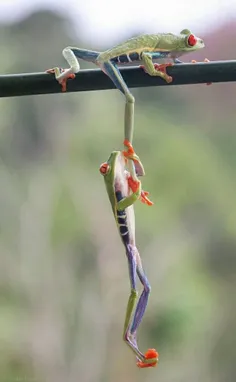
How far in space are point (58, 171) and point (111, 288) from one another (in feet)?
0.95

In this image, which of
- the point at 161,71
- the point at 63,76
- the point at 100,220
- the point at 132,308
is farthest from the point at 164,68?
the point at 100,220

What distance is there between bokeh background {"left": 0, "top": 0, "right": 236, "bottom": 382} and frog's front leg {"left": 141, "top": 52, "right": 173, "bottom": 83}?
58cm

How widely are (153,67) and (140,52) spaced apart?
3 cm

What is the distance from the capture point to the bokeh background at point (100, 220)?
1.25m

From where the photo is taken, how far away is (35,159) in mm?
1323

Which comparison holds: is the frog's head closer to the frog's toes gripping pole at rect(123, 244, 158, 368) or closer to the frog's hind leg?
the frog's hind leg

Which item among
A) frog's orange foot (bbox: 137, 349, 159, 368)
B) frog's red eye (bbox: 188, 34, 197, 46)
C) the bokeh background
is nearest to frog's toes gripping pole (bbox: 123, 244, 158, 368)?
frog's orange foot (bbox: 137, 349, 159, 368)

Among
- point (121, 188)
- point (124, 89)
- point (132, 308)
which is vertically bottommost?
point (132, 308)

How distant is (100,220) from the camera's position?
1308mm

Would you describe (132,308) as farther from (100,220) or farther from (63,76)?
(100,220)

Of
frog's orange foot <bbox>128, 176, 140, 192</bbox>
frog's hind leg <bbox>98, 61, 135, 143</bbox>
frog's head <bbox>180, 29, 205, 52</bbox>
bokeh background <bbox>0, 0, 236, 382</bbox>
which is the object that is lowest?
bokeh background <bbox>0, 0, 236, 382</bbox>

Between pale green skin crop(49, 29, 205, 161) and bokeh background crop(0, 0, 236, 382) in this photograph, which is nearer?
pale green skin crop(49, 29, 205, 161)

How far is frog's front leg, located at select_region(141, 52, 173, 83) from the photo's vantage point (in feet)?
2.05

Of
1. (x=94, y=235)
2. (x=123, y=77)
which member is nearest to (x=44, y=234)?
(x=94, y=235)
